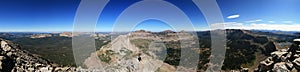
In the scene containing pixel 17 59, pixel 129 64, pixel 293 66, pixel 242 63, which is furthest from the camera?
pixel 242 63

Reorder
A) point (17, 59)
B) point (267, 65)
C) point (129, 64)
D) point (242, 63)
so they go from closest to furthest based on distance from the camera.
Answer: point (17, 59) → point (129, 64) → point (267, 65) → point (242, 63)

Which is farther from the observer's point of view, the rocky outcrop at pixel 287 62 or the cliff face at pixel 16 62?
the rocky outcrop at pixel 287 62

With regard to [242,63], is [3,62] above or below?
above

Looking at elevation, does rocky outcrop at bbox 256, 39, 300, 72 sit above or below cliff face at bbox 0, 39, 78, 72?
below

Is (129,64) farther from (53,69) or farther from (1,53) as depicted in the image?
(1,53)

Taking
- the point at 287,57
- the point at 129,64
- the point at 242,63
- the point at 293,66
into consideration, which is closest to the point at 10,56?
the point at 129,64

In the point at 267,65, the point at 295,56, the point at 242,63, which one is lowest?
the point at 242,63

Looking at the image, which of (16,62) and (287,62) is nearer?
(16,62)

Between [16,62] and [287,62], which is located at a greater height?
[16,62]

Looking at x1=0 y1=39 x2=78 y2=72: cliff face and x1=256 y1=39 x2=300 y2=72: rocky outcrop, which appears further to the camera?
x1=256 y1=39 x2=300 y2=72: rocky outcrop

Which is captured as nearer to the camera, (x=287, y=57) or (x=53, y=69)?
(x=53, y=69)

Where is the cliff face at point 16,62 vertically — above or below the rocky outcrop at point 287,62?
above
